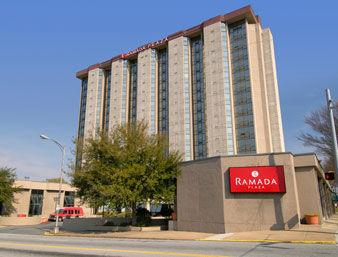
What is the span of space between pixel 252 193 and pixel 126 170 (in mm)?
9423

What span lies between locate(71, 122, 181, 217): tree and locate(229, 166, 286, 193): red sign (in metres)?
5.51

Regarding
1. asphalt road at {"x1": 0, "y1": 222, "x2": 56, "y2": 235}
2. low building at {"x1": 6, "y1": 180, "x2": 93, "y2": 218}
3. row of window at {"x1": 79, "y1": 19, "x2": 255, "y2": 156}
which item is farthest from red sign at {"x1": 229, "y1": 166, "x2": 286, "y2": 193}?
row of window at {"x1": 79, "y1": 19, "x2": 255, "y2": 156}

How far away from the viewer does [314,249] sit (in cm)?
1288

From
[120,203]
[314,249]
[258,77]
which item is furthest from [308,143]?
[258,77]

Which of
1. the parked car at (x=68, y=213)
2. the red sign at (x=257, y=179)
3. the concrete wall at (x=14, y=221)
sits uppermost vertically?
the red sign at (x=257, y=179)

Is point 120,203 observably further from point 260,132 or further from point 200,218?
point 260,132

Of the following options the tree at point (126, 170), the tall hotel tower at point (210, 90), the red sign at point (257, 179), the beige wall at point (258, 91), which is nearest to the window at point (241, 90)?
the tall hotel tower at point (210, 90)

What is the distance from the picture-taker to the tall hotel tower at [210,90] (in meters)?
68.2

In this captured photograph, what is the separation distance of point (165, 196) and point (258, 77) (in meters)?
51.9

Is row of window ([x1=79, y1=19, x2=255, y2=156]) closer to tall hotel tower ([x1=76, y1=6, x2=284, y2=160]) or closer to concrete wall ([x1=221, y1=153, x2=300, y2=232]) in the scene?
tall hotel tower ([x1=76, y1=6, x2=284, y2=160])

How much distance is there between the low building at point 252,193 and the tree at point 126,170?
2619 mm

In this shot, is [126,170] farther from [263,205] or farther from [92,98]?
[92,98]

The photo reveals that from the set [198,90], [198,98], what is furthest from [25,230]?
[198,90]

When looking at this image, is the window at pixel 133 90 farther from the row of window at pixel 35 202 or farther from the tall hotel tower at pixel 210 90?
the row of window at pixel 35 202
